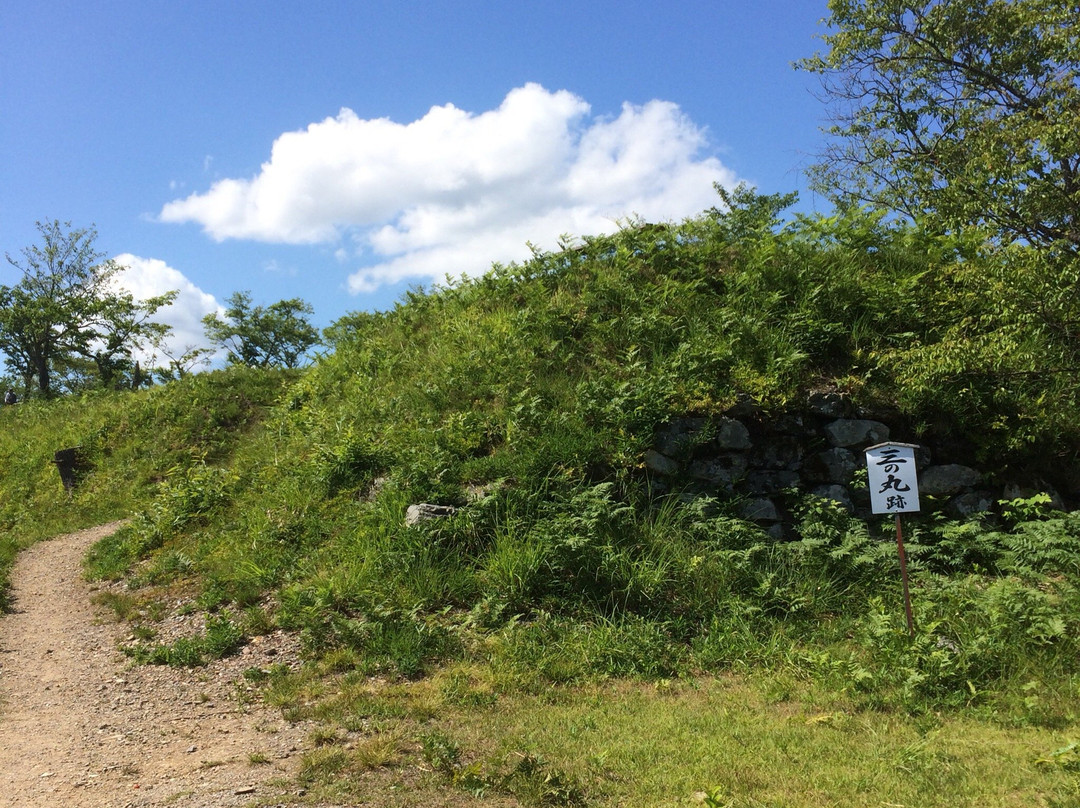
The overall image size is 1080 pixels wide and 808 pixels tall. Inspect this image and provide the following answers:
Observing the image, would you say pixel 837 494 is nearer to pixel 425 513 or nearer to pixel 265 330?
pixel 425 513

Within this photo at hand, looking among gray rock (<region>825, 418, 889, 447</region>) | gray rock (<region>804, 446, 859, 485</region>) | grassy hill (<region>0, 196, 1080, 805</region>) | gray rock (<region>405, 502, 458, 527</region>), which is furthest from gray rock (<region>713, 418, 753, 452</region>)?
gray rock (<region>405, 502, 458, 527</region>)

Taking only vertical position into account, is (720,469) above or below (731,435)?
below

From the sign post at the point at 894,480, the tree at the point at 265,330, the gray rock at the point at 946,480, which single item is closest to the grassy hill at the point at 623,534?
the gray rock at the point at 946,480

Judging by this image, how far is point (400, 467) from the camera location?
9312 mm

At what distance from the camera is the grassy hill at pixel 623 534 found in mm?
5758

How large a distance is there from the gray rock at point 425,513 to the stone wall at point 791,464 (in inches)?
96.1

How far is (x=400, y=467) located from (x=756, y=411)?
14.7 feet

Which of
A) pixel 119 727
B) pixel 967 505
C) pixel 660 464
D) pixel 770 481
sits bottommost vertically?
pixel 119 727

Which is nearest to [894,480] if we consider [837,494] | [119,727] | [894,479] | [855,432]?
[894,479]

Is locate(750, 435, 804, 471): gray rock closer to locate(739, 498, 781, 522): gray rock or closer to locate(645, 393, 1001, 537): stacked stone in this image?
locate(645, 393, 1001, 537): stacked stone

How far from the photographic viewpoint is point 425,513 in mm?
8492

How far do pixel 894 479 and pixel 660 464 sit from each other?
2.71 meters

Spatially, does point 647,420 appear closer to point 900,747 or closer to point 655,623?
point 655,623

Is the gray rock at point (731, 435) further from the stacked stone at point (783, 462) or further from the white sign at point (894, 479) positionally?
the white sign at point (894, 479)
